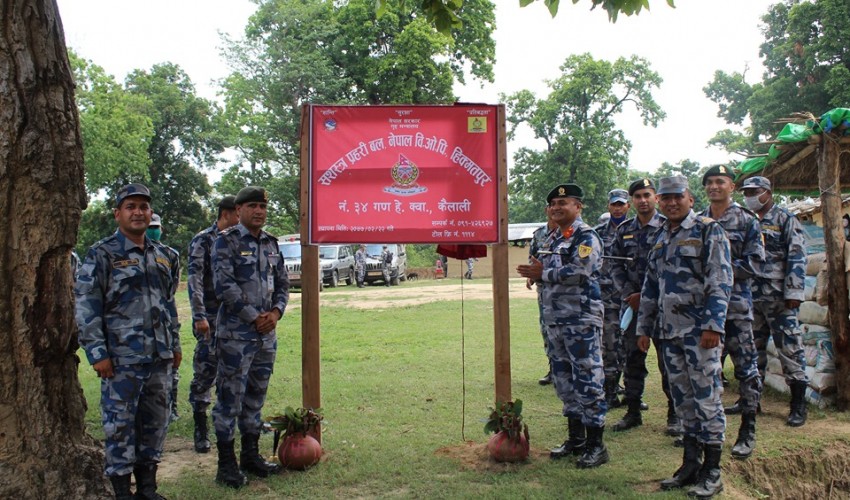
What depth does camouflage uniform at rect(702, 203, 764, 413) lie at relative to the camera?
5191mm

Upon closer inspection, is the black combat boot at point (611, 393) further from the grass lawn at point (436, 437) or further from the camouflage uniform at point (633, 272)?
the camouflage uniform at point (633, 272)

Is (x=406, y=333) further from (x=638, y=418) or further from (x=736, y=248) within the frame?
(x=736, y=248)

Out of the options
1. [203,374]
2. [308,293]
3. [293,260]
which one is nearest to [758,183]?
[308,293]

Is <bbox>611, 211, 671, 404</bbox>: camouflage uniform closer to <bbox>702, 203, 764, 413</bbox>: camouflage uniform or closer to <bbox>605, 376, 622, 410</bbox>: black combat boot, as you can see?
<bbox>605, 376, 622, 410</bbox>: black combat boot

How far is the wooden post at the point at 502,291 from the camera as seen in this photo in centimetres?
515

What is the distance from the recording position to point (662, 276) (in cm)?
470

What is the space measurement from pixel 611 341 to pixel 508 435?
89.6 inches

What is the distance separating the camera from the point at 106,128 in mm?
29906

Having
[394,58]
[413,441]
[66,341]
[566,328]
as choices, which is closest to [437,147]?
[566,328]

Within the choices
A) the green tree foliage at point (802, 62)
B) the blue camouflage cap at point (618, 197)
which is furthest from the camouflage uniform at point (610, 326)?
the green tree foliage at point (802, 62)

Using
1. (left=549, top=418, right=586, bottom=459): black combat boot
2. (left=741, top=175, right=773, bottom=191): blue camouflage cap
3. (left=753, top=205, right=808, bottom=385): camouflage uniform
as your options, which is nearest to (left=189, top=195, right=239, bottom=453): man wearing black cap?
(left=549, top=418, right=586, bottom=459): black combat boot

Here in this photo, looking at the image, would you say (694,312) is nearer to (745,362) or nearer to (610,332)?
(745,362)

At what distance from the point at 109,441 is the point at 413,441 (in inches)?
96.1

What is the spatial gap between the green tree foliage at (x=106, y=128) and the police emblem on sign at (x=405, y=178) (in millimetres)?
28277
